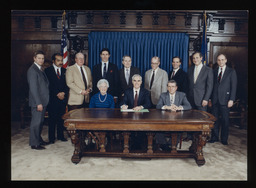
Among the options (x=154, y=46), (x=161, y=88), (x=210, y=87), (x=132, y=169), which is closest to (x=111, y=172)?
(x=132, y=169)

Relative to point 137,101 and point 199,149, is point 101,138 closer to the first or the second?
point 137,101

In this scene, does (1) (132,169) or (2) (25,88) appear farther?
(2) (25,88)

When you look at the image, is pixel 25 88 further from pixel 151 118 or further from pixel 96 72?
pixel 151 118

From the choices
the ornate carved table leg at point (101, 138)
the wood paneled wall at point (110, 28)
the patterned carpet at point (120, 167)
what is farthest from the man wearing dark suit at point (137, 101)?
the wood paneled wall at point (110, 28)

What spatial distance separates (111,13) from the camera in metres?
5.63

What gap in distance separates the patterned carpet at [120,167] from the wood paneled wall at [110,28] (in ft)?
9.37

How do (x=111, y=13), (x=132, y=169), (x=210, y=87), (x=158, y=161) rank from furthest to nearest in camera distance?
1. (x=111, y=13)
2. (x=210, y=87)
3. (x=158, y=161)
4. (x=132, y=169)

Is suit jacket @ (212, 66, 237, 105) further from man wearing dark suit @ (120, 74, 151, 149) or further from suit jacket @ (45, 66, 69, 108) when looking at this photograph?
suit jacket @ (45, 66, 69, 108)

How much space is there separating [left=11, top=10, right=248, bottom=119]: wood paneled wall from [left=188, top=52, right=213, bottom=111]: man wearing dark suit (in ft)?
6.18

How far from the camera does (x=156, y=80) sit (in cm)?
425

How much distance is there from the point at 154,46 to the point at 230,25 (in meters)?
2.25

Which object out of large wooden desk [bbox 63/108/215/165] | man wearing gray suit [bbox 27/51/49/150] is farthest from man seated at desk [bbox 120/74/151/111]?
man wearing gray suit [bbox 27/51/49/150]

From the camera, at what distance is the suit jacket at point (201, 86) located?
4074mm

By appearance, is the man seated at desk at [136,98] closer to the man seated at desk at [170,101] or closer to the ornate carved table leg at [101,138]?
the man seated at desk at [170,101]
